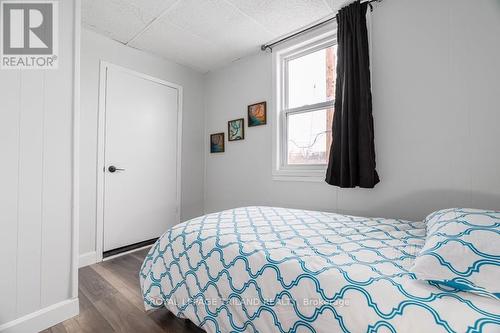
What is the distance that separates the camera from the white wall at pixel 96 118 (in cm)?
236

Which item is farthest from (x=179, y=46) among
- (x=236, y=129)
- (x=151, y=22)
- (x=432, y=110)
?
(x=432, y=110)

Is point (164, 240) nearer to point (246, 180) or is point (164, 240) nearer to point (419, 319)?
point (419, 319)

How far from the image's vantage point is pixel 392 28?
1.91m

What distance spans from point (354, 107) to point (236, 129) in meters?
1.54

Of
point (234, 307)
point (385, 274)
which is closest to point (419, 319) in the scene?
point (385, 274)

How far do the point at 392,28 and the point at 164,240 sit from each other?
2.44 m

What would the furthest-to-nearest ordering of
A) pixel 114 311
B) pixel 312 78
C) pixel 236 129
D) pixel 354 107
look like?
1. pixel 236 129
2. pixel 312 78
3. pixel 354 107
4. pixel 114 311

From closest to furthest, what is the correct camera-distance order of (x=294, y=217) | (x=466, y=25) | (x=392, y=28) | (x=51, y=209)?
(x=51, y=209) → (x=466, y=25) → (x=294, y=217) → (x=392, y=28)

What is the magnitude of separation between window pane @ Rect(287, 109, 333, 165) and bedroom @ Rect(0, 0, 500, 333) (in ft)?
0.06

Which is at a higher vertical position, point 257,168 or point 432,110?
point 432,110

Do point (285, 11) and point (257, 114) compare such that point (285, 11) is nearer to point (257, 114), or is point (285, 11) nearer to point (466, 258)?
point (257, 114)

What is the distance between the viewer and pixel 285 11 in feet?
6.95

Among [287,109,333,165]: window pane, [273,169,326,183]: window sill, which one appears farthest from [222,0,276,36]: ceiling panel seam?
[273,169,326,183]: window sill

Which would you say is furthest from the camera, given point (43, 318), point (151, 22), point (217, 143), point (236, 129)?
point (217, 143)
